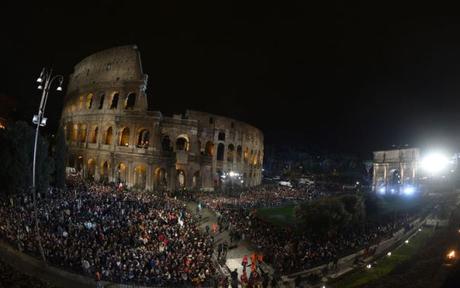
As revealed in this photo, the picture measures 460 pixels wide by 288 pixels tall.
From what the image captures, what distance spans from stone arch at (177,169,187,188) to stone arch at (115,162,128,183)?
7.13m

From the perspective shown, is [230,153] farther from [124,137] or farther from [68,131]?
[68,131]

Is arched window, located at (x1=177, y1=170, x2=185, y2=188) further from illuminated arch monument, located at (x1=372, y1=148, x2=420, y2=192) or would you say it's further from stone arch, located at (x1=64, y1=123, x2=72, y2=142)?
illuminated arch monument, located at (x1=372, y1=148, x2=420, y2=192)

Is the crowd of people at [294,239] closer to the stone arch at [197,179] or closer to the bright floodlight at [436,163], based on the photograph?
the stone arch at [197,179]

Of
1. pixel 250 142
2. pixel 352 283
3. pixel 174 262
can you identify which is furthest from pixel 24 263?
pixel 250 142

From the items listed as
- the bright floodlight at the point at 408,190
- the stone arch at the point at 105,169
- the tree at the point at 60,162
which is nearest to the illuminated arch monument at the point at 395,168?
the bright floodlight at the point at 408,190

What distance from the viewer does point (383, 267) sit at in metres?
24.2

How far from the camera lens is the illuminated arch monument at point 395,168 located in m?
67.9

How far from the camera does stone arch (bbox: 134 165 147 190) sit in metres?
51.2

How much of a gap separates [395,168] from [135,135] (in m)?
50.3

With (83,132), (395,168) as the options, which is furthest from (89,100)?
(395,168)

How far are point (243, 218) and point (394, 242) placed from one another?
1198 cm

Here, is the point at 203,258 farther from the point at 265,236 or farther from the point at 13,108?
the point at 13,108

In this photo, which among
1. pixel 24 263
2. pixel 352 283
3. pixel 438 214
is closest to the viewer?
pixel 24 263

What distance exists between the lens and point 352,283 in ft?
69.5
